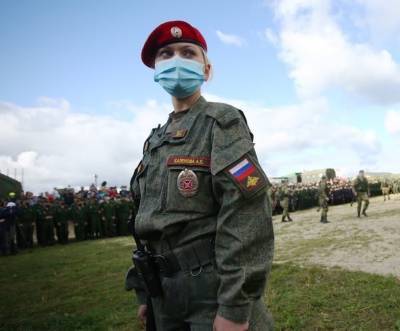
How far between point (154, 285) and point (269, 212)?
615mm

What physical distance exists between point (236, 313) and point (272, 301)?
12.9 feet

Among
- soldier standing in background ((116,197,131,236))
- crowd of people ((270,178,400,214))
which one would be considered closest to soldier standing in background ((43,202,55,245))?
soldier standing in background ((116,197,131,236))

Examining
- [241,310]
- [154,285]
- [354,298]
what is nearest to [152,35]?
[154,285]

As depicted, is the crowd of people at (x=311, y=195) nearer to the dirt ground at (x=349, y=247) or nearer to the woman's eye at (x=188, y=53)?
the dirt ground at (x=349, y=247)

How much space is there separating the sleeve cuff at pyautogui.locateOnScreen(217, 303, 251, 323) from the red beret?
4.10ft

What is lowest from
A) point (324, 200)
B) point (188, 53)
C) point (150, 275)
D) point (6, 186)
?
point (150, 275)

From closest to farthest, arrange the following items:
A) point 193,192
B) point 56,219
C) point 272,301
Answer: point 193,192
point 272,301
point 56,219

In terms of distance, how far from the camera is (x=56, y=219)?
15.8 metres

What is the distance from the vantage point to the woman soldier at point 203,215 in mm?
1601

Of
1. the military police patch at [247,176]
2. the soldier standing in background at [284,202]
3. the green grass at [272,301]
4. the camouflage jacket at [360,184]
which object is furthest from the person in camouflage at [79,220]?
the military police patch at [247,176]

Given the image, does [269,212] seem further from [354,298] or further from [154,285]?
Result: [354,298]

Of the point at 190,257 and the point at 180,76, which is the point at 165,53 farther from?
the point at 190,257

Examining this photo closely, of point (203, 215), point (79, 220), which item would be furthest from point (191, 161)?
point (79, 220)

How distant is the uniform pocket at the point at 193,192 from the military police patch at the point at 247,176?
14 centimetres
